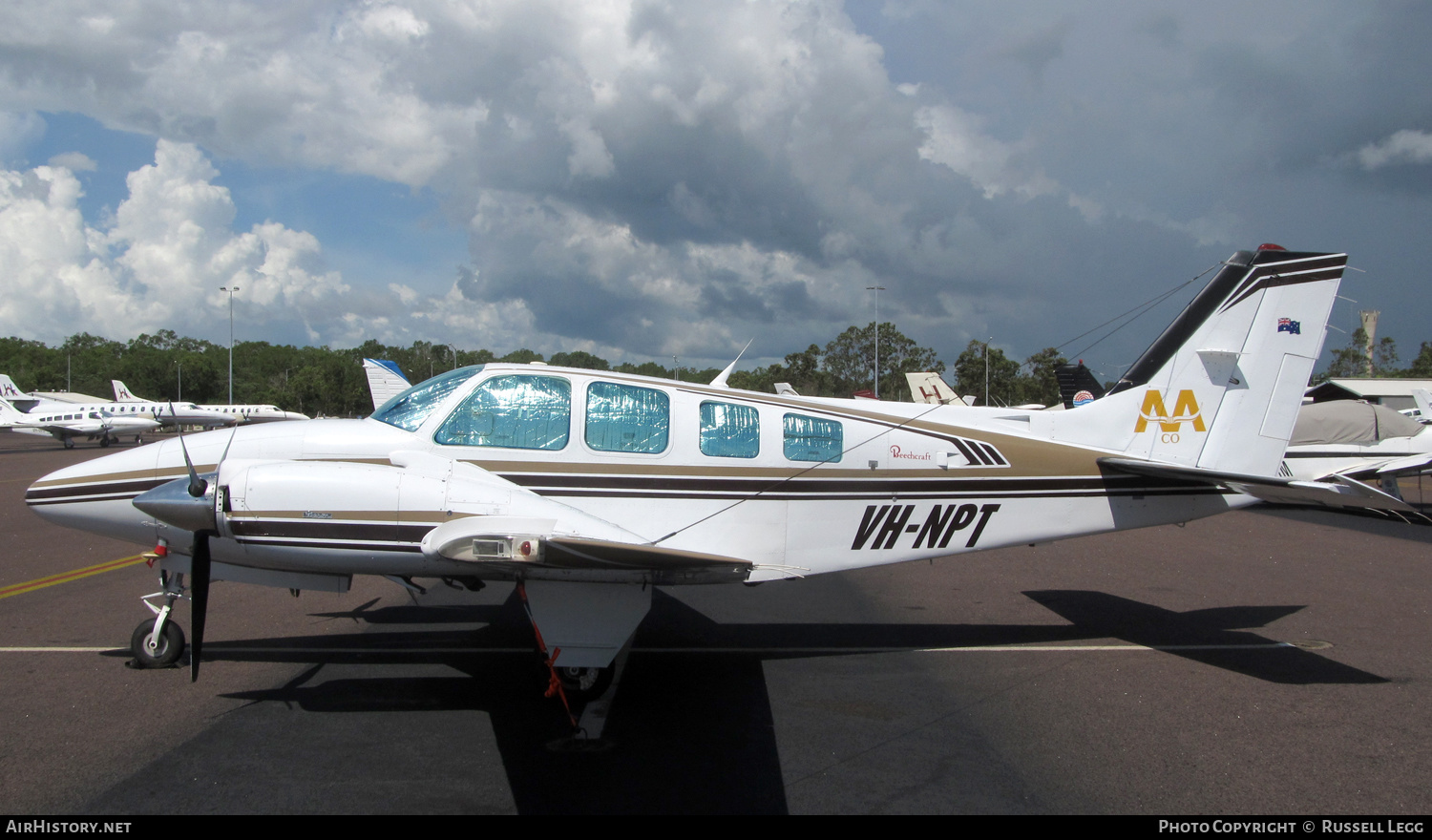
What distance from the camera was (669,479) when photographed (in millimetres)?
5898

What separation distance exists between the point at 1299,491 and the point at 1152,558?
255 inches

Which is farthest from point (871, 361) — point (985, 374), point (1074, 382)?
point (1074, 382)

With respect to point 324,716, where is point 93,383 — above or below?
above

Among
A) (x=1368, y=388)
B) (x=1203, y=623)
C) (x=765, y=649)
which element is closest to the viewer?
(x=765, y=649)

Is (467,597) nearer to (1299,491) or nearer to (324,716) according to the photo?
(324,716)

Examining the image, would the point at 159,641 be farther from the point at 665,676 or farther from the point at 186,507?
the point at 665,676

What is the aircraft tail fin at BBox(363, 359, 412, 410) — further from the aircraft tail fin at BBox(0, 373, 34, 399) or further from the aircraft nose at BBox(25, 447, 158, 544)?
the aircraft tail fin at BBox(0, 373, 34, 399)

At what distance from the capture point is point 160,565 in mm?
5980

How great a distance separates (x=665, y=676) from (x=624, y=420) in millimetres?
2116

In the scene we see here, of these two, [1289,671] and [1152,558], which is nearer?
[1289,671]

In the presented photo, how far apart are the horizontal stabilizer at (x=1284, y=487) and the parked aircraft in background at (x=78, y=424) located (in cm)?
4650

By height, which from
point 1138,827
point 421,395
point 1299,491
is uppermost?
point 421,395

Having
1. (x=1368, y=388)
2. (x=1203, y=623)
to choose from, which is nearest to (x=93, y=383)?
(x=1203, y=623)

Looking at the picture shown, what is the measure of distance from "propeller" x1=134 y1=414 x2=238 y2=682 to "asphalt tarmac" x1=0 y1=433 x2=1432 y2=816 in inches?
29.3
